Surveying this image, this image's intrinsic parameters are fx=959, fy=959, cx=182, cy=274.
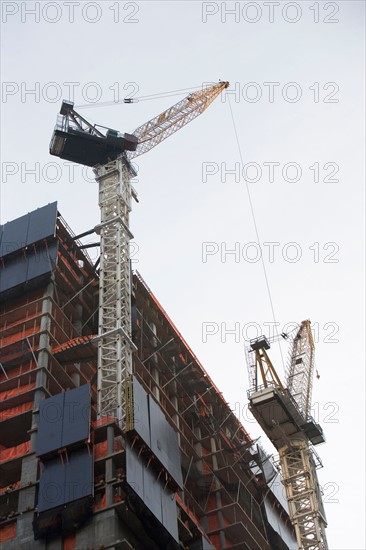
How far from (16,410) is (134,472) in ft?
43.7

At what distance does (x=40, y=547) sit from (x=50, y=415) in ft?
35.1

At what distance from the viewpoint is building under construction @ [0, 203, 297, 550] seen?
71.3 metres

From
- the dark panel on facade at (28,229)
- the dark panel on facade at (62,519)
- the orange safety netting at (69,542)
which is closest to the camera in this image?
the orange safety netting at (69,542)

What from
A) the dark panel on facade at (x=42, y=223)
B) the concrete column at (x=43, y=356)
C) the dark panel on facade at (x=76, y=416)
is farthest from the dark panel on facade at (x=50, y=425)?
the dark panel on facade at (x=42, y=223)

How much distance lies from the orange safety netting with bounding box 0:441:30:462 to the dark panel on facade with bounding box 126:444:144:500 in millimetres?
8713

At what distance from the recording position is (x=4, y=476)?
78.7 meters

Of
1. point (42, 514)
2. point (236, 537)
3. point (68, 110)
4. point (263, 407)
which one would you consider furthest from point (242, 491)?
point (68, 110)

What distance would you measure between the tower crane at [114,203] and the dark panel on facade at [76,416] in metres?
2.95

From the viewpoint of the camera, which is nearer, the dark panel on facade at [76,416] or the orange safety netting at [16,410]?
the dark panel on facade at [76,416]

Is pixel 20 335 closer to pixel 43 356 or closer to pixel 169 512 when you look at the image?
pixel 43 356

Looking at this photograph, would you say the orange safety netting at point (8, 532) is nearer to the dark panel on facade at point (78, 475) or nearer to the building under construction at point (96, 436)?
the building under construction at point (96, 436)

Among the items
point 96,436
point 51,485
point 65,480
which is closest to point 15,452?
point 96,436

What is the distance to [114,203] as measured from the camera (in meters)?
102

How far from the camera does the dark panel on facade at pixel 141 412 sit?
7669 cm
